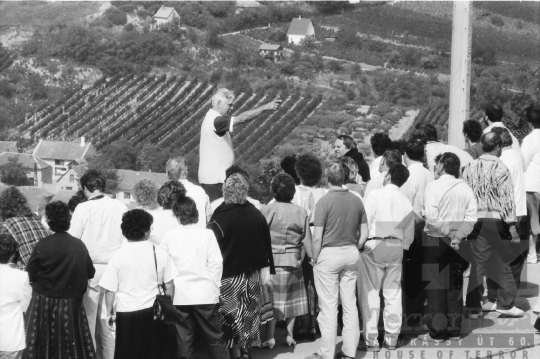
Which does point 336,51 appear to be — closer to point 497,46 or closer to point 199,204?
point 497,46

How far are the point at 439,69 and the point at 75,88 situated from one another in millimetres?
44296

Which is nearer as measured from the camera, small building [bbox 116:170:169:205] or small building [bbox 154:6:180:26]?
small building [bbox 116:170:169:205]

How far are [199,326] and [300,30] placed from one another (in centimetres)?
10819

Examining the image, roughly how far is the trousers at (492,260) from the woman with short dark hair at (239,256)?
1.58 meters

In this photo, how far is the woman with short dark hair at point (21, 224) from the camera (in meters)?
4.28

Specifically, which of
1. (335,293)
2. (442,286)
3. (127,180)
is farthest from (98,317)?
(127,180)

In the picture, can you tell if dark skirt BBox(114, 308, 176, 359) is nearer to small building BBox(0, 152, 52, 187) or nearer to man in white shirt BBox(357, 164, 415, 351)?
man in white shirt BBox(357, 164, 415, 351)

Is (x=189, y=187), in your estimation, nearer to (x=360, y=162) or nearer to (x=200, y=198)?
(x=200, y=198)

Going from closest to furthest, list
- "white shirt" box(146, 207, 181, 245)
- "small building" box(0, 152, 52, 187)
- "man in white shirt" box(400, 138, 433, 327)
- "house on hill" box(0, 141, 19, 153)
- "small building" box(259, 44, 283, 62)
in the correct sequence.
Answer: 1. "white shirt" box(146, 207, 181, 245)
2. "man in white shirt" box(400, 138, 433, 327)
3. "small building" box(0, 152, 52, 187)
4. "house on hill" box(0, 141, 19, 153)
5. "small building" box(259, 44, 283, 62)

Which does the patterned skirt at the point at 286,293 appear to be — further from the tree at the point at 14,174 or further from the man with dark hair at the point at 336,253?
the tree at the point at 14,174

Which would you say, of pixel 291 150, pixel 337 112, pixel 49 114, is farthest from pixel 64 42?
pixel 291 150

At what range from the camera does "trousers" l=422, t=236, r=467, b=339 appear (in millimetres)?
5055

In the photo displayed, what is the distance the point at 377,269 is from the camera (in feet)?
16.2

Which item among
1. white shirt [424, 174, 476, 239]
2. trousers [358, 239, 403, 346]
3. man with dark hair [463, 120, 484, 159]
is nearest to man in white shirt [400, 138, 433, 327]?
white shirt [424, 174, 476, 239]
